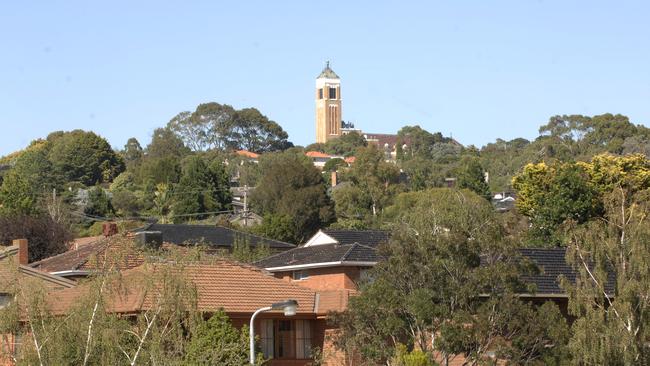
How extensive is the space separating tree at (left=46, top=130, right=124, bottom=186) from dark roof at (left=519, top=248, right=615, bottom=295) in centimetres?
9217

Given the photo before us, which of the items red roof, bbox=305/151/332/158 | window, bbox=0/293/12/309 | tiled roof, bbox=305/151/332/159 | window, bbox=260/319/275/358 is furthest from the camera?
red roof, bbox=305/151/332/158

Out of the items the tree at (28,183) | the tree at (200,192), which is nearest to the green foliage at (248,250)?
the tree at (28,183)

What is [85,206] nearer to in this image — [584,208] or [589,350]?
[584,208]

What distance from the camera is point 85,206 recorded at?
107m

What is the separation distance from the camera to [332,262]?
4634cm

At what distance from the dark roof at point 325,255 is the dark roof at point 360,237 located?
0.77m

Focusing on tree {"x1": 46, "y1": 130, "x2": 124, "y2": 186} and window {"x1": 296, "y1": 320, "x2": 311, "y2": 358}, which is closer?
window {"x1": 296, "y1": 320, "x2": 311, "y2": 358}

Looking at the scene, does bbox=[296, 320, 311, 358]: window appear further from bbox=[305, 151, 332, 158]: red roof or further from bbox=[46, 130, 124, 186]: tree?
bbox=[305, 151, 332, 158]: red roof

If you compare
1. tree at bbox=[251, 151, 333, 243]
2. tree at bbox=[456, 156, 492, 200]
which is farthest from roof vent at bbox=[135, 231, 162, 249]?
tree at bbox=[456, 156, 492, 200]

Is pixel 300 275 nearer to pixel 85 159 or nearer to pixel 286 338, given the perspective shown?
pixel 286 338

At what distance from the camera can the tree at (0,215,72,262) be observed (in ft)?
228

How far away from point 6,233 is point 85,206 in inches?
1440

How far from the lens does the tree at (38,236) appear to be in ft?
228

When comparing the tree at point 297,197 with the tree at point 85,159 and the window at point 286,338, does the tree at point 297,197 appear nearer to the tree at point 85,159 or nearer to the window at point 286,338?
the tree at point 85,159
